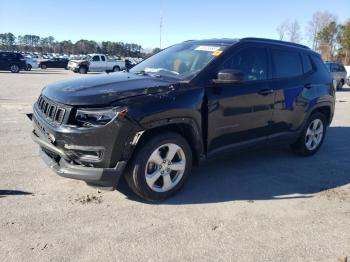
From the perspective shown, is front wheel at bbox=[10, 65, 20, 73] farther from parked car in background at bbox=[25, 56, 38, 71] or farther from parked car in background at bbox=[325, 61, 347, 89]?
parked car in background at bbox=[325, 61, 347, 89]

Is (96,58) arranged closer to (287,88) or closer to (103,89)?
(287,88)

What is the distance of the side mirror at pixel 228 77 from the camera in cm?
441

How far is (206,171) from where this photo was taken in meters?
5.41

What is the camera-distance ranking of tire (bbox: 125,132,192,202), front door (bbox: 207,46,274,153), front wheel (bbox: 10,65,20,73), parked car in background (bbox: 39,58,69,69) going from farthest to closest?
1. parked car in background (bbox: 39,58,69,69)
2. front wheel (bbox: 10,65,20,73)
3. front door (bbox: 207,46,274,153)
4. tire (bbox: 125,132,192,202)

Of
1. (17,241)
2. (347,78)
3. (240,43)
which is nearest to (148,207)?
(17,241)

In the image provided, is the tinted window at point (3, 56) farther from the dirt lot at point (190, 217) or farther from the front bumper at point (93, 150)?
the front bumper at point (93, 150)

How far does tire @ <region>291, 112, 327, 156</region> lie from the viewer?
6.32 metres

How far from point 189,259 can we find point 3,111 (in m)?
7.97

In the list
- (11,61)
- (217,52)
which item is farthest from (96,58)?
(217,52)

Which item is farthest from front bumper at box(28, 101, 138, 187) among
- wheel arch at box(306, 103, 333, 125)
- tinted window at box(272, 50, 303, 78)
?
wheel arch at box(306, 103, 333, 125)

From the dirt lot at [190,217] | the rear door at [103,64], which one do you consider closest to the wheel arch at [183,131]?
the dirt lot at [190,217]

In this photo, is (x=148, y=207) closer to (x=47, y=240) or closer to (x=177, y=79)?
(x=47, y=240)

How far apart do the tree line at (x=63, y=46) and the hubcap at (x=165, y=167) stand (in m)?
87.1

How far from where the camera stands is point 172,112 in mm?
4102
